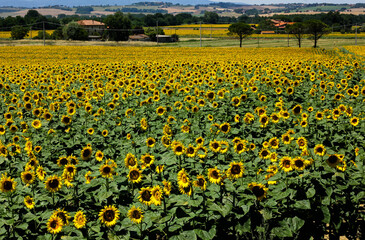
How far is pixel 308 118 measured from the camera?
23.7 ft

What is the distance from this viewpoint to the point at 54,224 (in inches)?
143

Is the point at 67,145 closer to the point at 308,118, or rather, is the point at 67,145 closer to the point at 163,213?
the point at 163,213

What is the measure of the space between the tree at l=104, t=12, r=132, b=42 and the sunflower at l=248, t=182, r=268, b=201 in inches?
3926

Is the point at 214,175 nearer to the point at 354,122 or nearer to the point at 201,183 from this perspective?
the point at 201,183

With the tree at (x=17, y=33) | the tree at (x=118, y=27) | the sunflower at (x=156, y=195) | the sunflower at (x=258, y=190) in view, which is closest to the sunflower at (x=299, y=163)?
the sunflower at (x=258, y=190)

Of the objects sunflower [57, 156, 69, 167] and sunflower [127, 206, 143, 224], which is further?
sunflower [57, 156, 69, 167]

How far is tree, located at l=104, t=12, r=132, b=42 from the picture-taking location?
99137mm

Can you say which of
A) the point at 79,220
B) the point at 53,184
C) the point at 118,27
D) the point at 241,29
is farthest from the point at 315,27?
the point at 79,220

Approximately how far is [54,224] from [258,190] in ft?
7.76

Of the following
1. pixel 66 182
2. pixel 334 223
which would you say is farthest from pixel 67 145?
pixel 334 223

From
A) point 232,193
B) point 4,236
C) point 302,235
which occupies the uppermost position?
point 232,193

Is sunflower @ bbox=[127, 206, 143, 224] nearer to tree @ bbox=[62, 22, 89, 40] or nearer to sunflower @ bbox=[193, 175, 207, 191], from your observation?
sunflower @ bbox=[193, 175, 207, 191]

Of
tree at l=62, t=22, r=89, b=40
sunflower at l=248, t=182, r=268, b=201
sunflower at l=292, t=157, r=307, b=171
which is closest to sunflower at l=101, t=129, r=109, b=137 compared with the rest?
sunflower at l=248, t=182, r=268, b=201

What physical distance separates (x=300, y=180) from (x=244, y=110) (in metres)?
3.96
